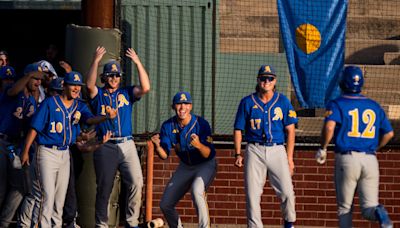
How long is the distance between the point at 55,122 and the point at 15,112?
836mm

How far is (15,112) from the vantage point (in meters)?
11.9

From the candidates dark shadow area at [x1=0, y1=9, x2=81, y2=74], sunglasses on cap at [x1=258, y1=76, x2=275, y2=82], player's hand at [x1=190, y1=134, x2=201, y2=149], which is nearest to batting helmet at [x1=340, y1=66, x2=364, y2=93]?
sunglasses on cap at [x1=258, y1=76, x2=275, y2=82]

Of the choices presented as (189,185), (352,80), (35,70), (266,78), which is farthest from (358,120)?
(35,70)

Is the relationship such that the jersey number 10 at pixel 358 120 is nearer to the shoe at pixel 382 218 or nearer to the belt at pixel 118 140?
the shoe at pixel 382 218

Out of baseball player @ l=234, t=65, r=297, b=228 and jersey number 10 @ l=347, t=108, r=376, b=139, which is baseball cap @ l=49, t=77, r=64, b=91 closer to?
baseball player @ l=234, t=65, r=297, b=228

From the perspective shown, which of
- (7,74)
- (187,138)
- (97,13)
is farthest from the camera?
(97,13)

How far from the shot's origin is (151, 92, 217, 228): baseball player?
11.3 metres

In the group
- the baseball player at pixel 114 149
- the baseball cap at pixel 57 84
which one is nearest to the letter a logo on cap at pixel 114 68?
the baseball player at pixel 114 149

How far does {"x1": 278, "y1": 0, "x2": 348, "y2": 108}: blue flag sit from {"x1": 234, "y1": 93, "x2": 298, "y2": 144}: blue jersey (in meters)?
1.69

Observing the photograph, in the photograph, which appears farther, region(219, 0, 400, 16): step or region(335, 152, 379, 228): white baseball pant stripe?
region(219, 0, 400, 16): step

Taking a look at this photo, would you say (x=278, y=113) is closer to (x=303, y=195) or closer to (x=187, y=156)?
(x=187, y=156)

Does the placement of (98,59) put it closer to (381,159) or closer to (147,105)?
(147,105)

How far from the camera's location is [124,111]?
11.7m

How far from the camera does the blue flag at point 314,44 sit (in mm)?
12953
